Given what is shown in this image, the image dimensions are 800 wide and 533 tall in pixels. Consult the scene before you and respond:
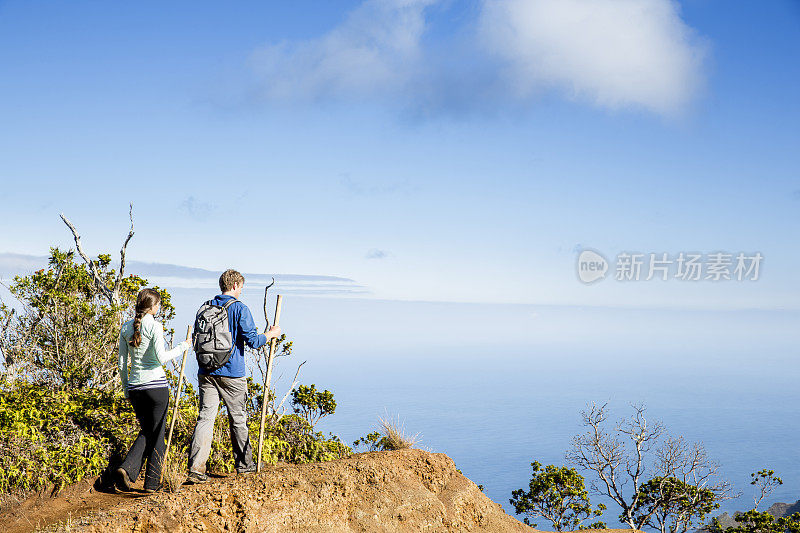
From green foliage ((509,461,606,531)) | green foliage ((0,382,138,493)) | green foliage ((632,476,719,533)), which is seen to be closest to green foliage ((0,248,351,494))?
green foliage ((0,382,138,493))

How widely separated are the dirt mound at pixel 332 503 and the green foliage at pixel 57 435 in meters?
1.11

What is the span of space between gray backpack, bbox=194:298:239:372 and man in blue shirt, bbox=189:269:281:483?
0.10 m

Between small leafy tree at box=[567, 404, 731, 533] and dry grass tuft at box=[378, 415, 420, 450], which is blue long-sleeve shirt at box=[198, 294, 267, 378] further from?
small leafy tree at box=[567, 404, 731, 533]

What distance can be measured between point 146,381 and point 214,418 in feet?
2.73

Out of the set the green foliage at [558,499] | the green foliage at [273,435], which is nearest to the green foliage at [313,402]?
the green foliage at [273,435]

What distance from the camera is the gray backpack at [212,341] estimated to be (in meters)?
6.23

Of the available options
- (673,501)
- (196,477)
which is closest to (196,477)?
(196,477)

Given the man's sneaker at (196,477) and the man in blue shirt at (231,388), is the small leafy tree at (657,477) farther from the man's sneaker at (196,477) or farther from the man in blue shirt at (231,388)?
the man's sneaker at (196,477)

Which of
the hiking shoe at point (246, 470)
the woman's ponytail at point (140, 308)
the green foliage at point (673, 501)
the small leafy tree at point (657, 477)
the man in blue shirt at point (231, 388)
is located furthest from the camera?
the small leafy tree at point (657, 477)

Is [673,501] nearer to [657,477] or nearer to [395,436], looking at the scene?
[657,477]

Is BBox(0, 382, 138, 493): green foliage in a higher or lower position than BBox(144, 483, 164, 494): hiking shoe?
higher

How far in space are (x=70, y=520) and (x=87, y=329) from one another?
488 centimetres

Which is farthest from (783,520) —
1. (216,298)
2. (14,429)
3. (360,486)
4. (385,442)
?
(14,429)

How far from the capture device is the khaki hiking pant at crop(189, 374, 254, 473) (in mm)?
6355
